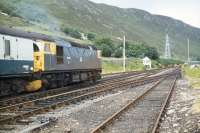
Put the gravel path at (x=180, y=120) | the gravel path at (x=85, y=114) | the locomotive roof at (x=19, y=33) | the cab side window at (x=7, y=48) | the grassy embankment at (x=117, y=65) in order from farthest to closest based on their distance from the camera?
the grassy embankment at (x=117, y=65) → the locomotive roof at (x=19, y=33) → the cab side window at (x=7, y=48) → the gravel path at (x=85, y=114) → the gravel path at (x=180, y=120)

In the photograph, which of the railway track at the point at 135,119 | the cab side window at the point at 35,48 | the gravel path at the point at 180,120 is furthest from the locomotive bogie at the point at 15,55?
the gravel path at the point at 180,120

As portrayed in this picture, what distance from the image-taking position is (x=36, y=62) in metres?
26.7

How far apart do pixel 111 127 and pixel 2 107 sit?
20.5 feet

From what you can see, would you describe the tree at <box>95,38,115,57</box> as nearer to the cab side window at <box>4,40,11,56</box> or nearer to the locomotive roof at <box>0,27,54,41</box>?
the locomotive roof at <box>0,27,54,41</box>

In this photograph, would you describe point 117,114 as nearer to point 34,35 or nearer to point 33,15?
point 34,35

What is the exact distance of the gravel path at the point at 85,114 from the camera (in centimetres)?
1485

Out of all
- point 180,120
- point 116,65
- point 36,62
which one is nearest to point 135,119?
point 180,120

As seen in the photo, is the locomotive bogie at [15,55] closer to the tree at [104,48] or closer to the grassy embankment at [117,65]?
the grassy embankment at [117,65]

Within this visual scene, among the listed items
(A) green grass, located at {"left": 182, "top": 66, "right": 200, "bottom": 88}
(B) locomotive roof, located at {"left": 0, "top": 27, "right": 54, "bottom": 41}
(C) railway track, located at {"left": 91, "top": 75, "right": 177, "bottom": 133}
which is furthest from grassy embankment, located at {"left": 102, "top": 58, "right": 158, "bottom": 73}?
(C) railway track, located at {"left": 91, "top": 75, "right": 177, "bottom": 133}

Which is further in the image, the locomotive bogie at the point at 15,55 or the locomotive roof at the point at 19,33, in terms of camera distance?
the locomotive roof at the point at 19,33

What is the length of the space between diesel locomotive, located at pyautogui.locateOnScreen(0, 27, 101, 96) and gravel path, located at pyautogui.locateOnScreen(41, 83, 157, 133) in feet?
13.1

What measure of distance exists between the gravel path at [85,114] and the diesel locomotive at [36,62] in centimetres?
399

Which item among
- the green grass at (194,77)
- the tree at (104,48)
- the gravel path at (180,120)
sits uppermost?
the tree at (104,48)

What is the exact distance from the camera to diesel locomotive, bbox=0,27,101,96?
22.9 meters
